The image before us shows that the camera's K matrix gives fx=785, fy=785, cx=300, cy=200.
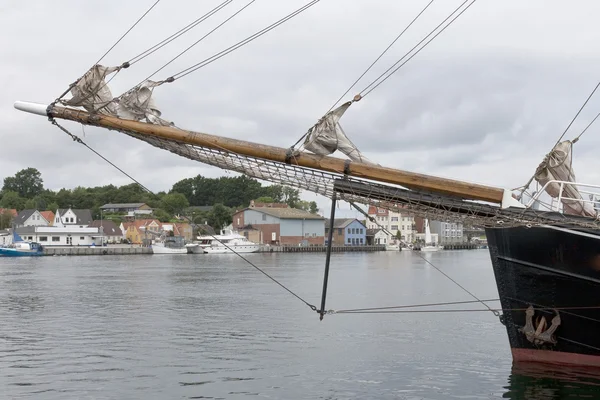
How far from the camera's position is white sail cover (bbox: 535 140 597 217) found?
40.2 ft

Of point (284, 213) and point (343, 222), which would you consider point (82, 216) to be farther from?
point (343, 222)

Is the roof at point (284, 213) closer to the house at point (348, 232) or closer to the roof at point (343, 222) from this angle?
the house at point (348, 232)

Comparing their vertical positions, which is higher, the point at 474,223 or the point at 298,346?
the point at 474,223

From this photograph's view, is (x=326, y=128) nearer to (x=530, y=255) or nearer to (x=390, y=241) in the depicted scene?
(x=530, y=255)

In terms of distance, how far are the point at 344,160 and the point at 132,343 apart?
8107 mm

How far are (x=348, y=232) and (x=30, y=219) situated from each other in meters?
49.2

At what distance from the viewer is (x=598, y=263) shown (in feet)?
39.1

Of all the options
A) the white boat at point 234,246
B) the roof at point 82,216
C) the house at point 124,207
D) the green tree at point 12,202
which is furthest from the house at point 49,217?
the white boat at point 234,246

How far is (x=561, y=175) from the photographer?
12383 millimetres

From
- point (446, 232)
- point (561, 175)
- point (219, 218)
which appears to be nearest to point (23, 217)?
point (219, 218)

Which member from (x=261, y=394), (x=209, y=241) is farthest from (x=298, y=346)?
(x=209, y=241)

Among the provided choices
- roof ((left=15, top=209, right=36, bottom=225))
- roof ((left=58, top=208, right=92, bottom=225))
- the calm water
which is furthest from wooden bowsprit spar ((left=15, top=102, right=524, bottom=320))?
roof ((left=58, top=208, right=92, bottom=225))

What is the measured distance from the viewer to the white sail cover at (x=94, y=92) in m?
12.4

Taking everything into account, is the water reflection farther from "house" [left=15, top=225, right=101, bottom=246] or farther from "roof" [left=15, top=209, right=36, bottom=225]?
"roof" [left=15, top=209, right=36, bottom=225]
